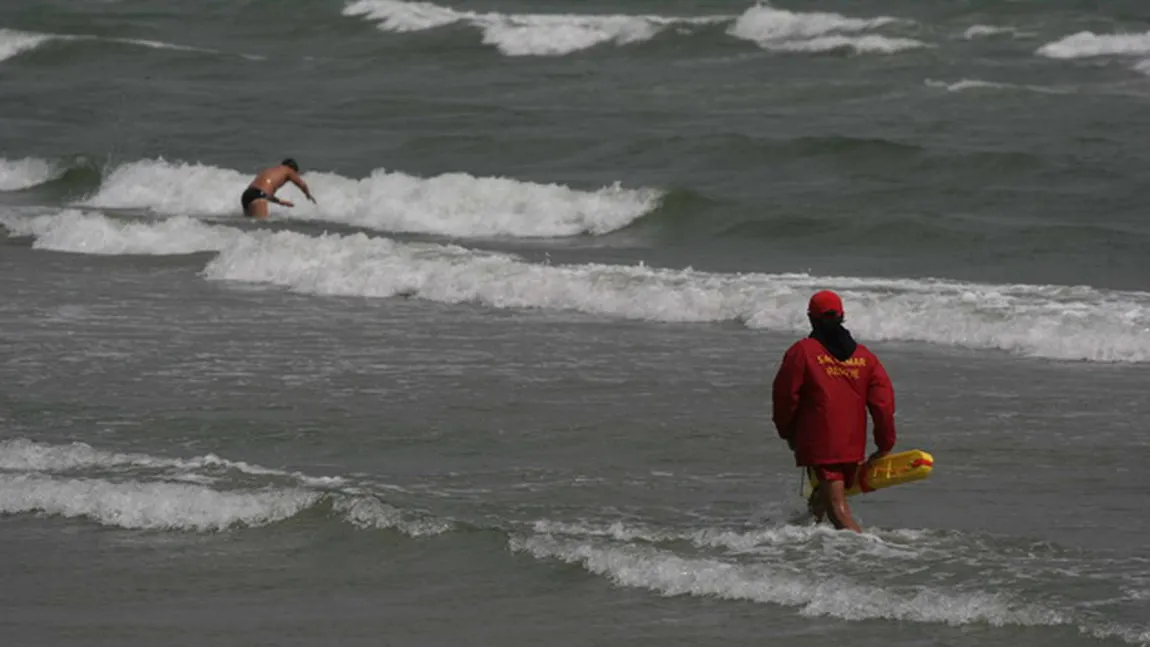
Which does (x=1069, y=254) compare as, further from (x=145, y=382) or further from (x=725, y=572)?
(x=725, y=572)

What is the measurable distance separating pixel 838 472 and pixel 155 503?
3.50 m

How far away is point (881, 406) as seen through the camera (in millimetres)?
9172

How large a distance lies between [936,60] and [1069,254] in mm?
13558

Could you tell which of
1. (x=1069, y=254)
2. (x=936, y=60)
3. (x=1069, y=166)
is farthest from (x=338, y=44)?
(x=1069, y=254)

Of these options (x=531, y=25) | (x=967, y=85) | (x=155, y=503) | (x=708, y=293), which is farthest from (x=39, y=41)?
(x=155, y=503)

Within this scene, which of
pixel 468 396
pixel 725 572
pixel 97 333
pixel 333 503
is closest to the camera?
pixel 725 572

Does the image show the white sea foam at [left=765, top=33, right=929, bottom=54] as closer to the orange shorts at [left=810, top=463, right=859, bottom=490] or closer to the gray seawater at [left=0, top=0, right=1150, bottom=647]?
the gray seawater at [left=0, top=0, right=1150, bottom=647]

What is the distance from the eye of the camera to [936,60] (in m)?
32.5

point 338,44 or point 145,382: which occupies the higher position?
point 338,44

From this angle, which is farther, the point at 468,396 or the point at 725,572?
the point at 468,396

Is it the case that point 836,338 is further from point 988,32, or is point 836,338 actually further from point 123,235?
point 988,32

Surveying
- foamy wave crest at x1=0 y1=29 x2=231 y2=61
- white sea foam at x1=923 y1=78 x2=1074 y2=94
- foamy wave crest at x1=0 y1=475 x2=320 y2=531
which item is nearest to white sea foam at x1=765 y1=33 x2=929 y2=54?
white sea foam at x1=923 y1=78 x2=1074 y2=94

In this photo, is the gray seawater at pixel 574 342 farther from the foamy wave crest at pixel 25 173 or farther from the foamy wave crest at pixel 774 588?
the foamy wave crest at pixel 25 173

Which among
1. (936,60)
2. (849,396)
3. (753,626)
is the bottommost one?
(753,626)
